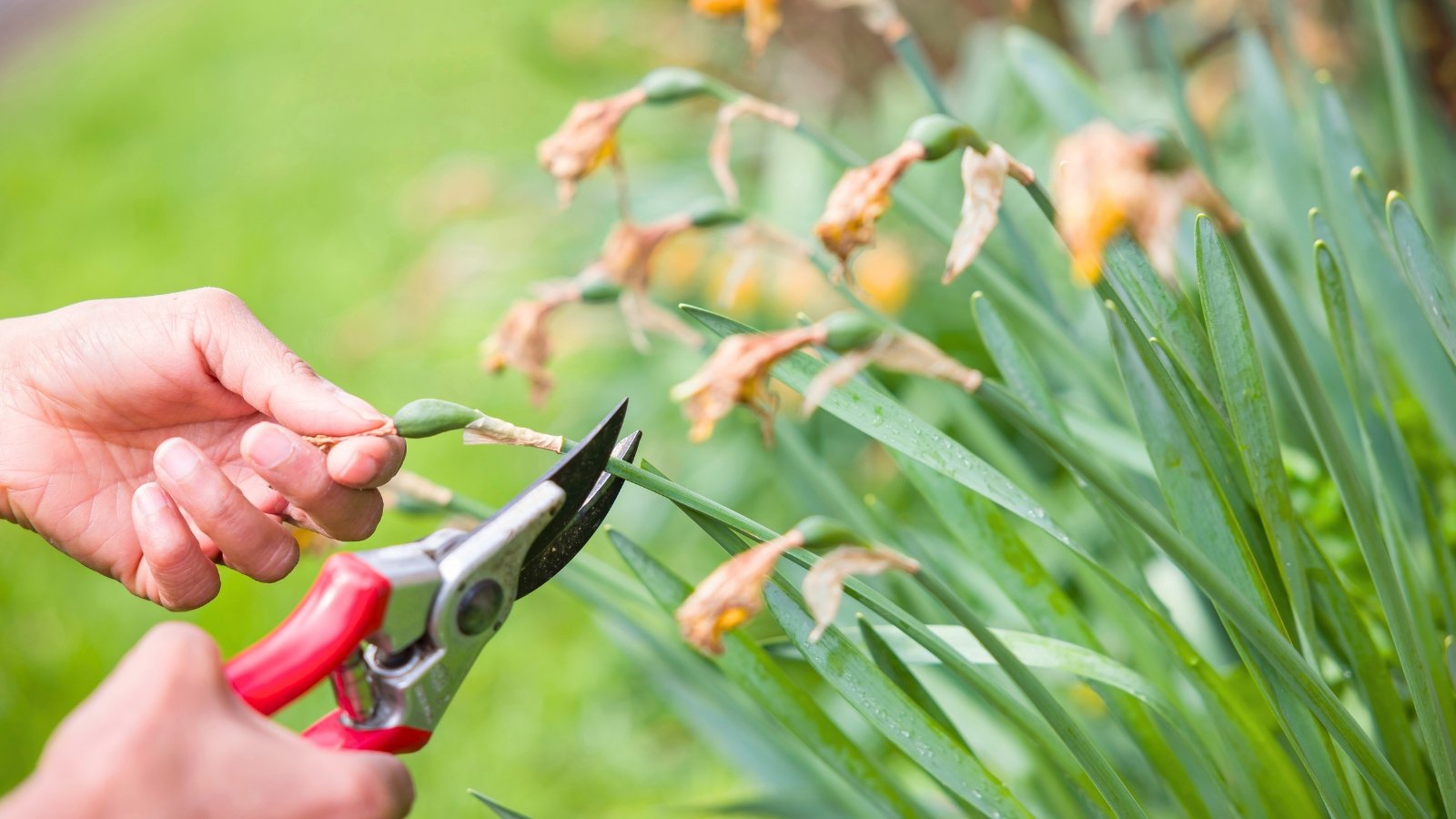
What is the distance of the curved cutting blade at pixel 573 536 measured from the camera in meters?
0.76

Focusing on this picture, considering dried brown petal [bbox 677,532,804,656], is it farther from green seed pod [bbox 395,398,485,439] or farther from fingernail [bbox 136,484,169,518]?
fingernail [bbox 136,484,169,518]

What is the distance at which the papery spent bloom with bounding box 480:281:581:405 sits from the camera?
0.99 meters

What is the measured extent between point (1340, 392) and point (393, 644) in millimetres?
893

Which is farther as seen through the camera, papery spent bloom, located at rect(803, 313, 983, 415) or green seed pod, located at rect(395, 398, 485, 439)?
green seed pod, located at rect(395, 398, 485, 439)

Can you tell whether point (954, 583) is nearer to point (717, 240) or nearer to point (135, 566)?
point (135, 566)

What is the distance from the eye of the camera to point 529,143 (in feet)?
12.3

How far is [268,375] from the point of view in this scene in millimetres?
801

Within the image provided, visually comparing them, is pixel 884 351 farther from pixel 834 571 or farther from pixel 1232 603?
pixel 1232 603

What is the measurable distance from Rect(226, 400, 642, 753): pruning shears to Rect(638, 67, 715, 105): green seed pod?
0.37 meters

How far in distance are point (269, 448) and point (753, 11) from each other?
56cm

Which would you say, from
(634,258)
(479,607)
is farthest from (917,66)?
(479,607)

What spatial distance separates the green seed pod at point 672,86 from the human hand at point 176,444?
14.7 inches

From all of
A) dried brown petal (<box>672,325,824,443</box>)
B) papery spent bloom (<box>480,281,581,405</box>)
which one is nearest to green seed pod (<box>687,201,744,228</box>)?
papery spent bloom (<box>480,281,581,405</box>)

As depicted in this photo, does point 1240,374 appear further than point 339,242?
No
